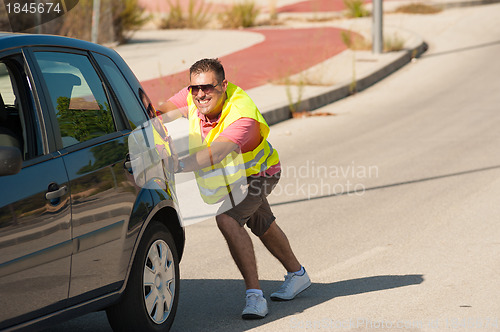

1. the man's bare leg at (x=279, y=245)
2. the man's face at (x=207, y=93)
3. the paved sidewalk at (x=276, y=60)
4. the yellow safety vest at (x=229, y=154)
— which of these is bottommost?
the paved sidewalk at (x=276, y=60)

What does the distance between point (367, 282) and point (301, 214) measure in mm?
2272

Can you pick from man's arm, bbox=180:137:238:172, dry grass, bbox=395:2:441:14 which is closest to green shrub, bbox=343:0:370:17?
dry grass, bbox=395:2:441:14

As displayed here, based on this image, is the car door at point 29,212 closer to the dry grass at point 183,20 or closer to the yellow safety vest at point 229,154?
the yellow safety vest at point 229,154

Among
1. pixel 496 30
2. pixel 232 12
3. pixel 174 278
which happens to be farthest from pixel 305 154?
pixel 232 12

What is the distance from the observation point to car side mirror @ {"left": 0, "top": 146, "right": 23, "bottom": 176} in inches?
147

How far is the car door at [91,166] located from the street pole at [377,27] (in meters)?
15.9

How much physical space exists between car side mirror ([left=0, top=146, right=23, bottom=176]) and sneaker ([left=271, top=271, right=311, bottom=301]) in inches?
102

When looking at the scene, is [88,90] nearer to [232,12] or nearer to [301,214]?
[301,214]

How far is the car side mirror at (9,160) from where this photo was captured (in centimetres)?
373

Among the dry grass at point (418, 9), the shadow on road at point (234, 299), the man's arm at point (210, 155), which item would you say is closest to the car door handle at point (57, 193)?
the man's arm at point (210, 155)

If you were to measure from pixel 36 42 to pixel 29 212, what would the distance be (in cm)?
95

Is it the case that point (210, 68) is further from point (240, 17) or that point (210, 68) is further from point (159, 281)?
point (240, 17)

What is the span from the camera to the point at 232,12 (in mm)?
29969

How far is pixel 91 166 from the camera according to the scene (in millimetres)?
4488
